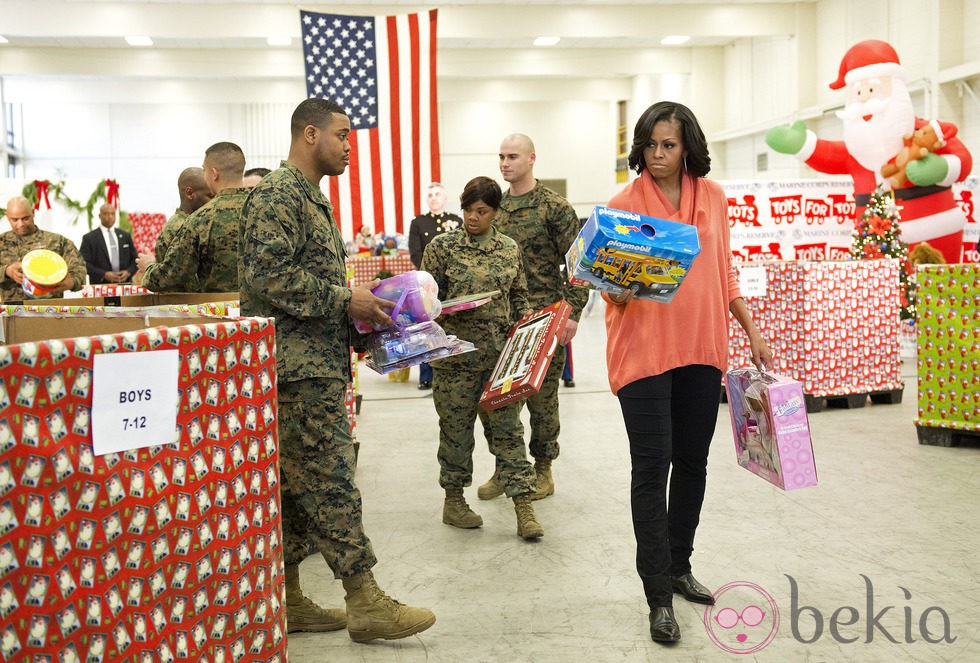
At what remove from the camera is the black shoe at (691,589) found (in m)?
3.13

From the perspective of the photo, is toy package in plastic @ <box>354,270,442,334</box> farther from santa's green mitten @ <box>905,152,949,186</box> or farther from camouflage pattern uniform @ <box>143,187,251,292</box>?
santa's green mitten @ <box>905,152,949,186</box>

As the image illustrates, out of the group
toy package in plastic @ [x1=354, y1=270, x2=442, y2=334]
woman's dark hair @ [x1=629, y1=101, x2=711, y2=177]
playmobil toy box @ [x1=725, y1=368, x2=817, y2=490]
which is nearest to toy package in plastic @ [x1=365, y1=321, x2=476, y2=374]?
toy package in plastic @ [x1=354, y1=270, x2=442, y2=334]

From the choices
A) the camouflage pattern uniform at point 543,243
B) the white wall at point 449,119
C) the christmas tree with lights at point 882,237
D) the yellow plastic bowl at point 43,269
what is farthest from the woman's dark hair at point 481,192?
the white wall at point 449,119

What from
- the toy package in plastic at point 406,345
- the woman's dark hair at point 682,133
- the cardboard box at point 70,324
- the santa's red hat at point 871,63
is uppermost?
the santa's red hat at point 871,63

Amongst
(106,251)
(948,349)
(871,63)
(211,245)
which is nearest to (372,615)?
(211,245)

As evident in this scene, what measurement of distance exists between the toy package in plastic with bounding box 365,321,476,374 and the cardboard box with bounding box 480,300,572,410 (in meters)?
0.62

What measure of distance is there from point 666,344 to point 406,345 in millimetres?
759

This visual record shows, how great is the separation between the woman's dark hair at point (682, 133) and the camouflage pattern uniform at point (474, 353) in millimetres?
1233

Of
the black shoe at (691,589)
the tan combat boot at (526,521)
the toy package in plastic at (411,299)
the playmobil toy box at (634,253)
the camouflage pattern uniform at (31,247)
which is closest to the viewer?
the playmobil toy box at (634,253)

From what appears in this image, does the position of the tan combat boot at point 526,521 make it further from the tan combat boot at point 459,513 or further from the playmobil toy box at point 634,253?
the playmobil toy box at point 634,253

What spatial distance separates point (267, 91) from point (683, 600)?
23.1 m

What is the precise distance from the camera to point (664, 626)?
2.81 metres

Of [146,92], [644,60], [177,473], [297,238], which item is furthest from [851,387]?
[146,92]

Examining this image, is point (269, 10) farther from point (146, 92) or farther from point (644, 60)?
point (146, 92)
